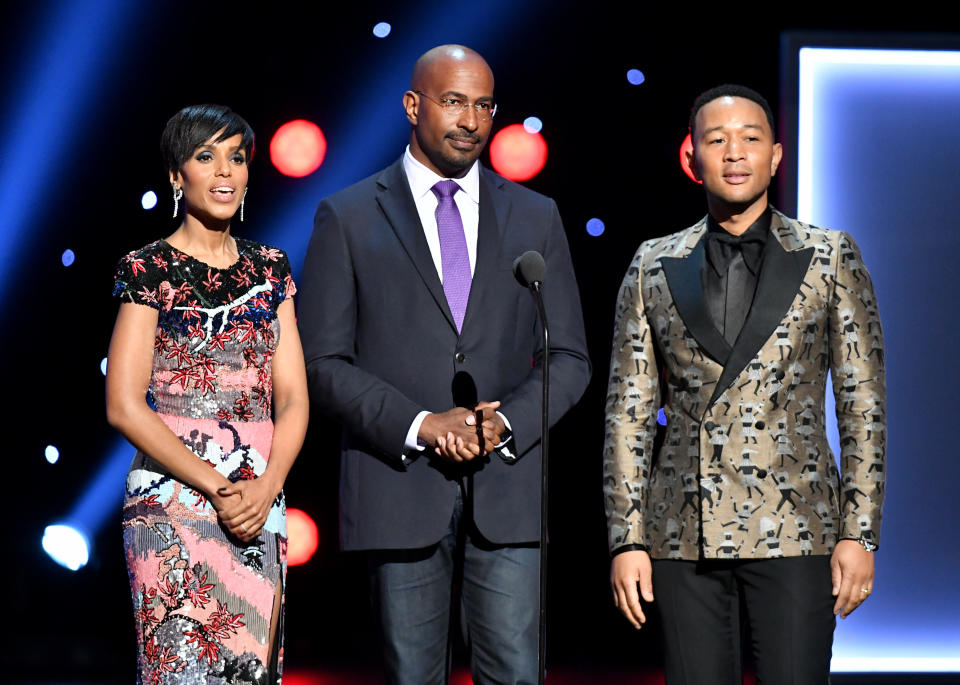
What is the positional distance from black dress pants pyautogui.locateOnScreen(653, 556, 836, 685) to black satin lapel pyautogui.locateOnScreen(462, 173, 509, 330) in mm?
760

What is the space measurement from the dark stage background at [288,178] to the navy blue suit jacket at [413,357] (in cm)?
152

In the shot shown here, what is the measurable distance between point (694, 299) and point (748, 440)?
1.06 ft

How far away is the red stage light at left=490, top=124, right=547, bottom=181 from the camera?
174 inches

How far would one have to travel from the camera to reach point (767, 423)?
2.50m

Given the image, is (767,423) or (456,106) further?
(456,106)

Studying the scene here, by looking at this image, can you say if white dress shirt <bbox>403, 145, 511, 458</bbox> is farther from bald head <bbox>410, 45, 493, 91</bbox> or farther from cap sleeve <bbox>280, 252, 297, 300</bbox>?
cap sleeve <bbox>280, 252, 297, 300</bbox>

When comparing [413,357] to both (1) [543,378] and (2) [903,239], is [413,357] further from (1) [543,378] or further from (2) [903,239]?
(2) [903,239]

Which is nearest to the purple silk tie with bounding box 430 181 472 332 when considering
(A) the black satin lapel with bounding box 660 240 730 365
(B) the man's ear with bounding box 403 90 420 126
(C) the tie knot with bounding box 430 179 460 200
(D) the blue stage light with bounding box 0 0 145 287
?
(C) the tie knot with bounding box 430 179 460 200

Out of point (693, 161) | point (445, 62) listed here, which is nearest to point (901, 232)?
point (693, 161)

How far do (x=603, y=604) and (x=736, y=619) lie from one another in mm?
1954

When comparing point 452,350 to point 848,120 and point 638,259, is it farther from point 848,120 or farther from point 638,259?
point 848,120

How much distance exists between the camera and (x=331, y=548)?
4.48 meters

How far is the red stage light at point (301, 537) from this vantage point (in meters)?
4.41

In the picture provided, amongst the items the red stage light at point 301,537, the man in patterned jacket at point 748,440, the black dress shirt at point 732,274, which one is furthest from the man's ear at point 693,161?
the red stage light at point 301,537
